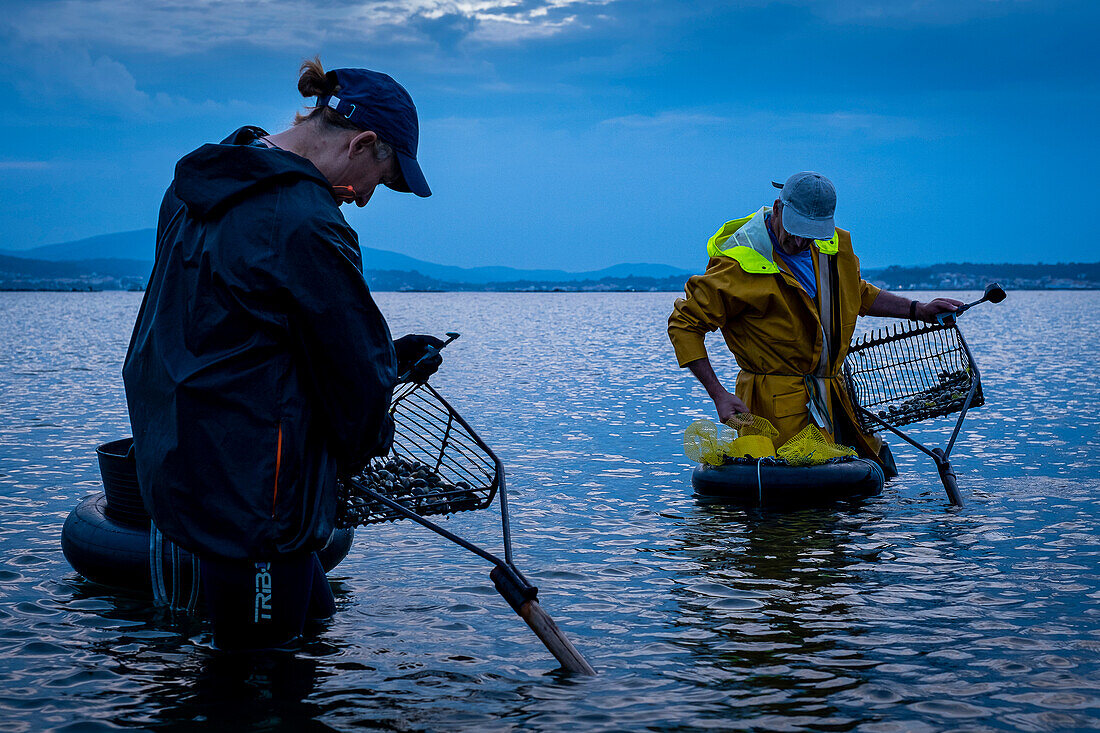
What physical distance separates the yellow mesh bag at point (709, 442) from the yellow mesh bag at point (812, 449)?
610 mm

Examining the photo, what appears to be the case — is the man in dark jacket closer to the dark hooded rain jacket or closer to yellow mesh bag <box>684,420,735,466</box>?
the dark hooded rain jacket

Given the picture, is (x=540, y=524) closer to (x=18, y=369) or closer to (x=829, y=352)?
(x=829, y=352)

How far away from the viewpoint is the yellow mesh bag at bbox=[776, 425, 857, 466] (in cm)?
766

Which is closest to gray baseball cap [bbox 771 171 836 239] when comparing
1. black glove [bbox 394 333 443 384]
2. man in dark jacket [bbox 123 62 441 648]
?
black glove [bbox 394 333 443 384]

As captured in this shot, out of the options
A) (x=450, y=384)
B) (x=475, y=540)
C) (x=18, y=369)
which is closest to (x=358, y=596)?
(x=475, y=540)

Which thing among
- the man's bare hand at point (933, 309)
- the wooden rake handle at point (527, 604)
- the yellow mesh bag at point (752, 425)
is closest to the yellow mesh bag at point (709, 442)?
the yellow mesh bag at point (752, 425)

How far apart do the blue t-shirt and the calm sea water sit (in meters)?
1.89

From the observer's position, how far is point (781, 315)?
7.51 metres

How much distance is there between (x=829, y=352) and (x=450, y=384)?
15.5 metres

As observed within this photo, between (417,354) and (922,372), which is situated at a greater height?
(417,354)

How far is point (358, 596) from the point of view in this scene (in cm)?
639

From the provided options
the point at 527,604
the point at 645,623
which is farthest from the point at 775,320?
the point at 527,604

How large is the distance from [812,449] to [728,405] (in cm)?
80

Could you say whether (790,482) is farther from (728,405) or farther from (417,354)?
(417,354)
